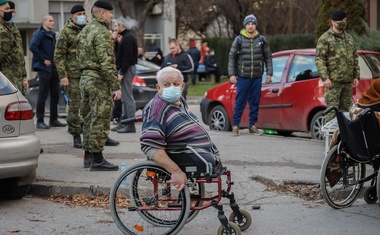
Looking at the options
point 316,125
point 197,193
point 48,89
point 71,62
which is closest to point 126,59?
point 71,62

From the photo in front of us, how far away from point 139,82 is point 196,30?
27.4 metres

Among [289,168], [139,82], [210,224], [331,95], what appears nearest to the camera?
[210,224]

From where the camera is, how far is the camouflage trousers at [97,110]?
32.6 feet

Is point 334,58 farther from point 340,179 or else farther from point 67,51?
point 67,51

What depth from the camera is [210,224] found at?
7.92m

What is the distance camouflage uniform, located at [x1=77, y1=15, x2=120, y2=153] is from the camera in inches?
391

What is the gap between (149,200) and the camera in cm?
726

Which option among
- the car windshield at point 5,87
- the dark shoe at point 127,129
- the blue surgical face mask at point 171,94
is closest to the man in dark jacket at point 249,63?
the dark shoe at point 127,129

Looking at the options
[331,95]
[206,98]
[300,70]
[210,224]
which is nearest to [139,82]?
[206,98]

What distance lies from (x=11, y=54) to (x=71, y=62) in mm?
1486

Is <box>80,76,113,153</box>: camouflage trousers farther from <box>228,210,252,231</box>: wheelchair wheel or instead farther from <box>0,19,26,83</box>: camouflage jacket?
<box>228,210,252,231</box>: wheelchair wheel

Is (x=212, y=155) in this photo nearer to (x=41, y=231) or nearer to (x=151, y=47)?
(x=41, y=231)

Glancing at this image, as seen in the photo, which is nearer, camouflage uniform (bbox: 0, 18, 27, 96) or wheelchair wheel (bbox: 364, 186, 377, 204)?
wheelchair wheel (bbox: 364, 186, 377, 204)

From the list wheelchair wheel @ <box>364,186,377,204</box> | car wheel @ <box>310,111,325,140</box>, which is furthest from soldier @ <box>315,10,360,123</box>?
wheelchair wheel @ <box>364,186,377,204</box>
